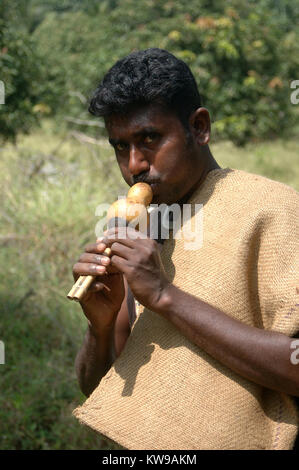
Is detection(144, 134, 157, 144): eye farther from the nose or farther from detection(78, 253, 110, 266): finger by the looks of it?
detection(78, 253, 110, 266): finger

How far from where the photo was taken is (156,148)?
160cm

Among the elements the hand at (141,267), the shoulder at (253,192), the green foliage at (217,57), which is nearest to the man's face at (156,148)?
the shoulder at (253,192)

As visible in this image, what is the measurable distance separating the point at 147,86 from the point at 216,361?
0.76 m

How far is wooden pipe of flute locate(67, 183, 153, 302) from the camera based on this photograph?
4.95 feet

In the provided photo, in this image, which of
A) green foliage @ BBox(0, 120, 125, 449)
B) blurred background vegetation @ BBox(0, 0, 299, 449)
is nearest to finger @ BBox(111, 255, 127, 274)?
green foliage @ BBox(0, 120, 125, 449)

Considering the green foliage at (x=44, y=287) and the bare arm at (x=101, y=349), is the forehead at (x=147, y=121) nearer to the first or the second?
the bare arm at (x=101, y=349)

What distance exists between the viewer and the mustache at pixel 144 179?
1617 mm

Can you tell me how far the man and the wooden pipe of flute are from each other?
0.12 ft

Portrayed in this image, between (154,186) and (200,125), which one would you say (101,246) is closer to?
(154,186)

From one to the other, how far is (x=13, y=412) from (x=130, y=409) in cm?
172

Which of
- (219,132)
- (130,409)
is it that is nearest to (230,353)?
(130,409)

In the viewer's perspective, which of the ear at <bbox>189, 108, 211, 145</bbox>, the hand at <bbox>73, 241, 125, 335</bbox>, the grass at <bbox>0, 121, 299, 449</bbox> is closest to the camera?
the hand at <bbox>73, 241, 125, 335</bbox>
